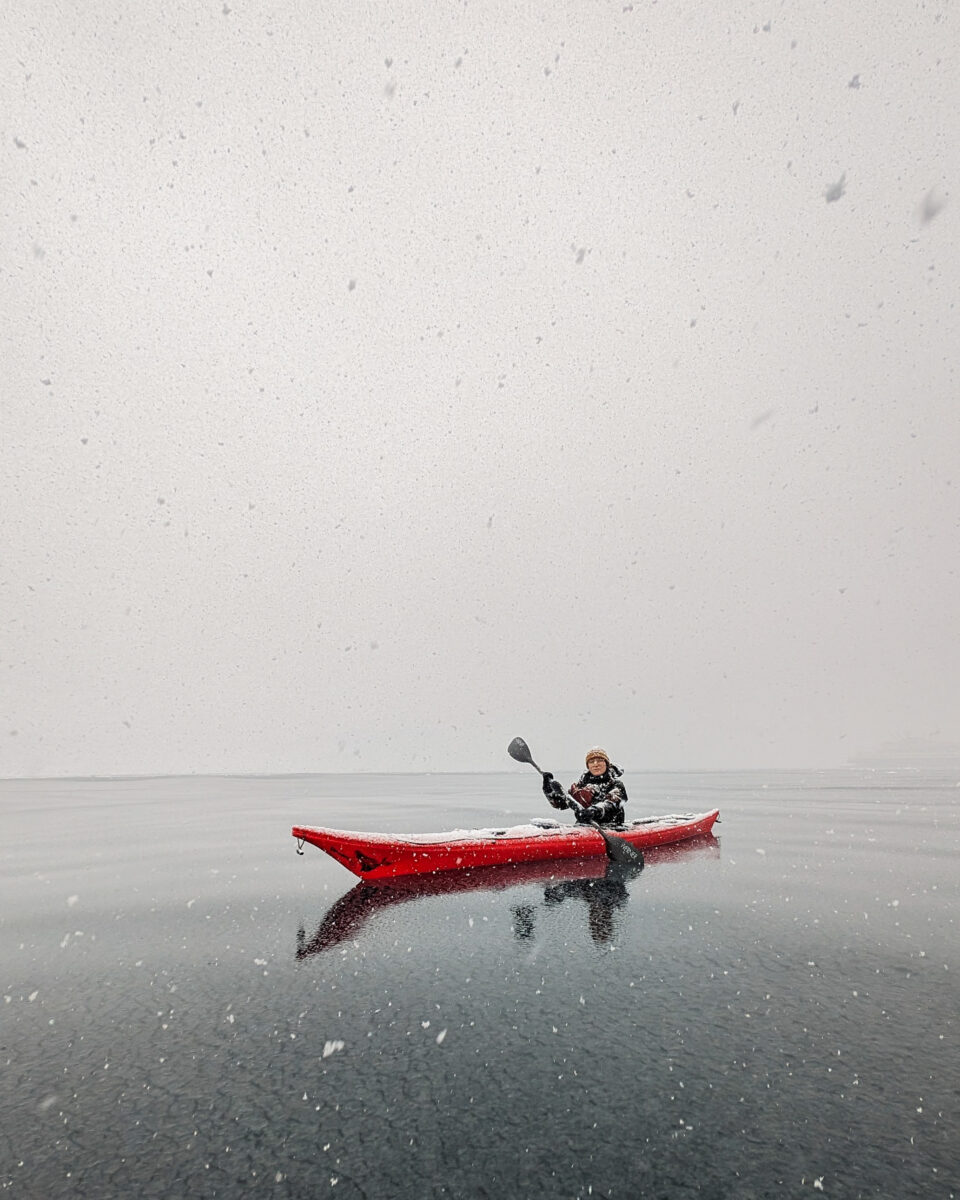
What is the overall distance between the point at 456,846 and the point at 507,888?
1.08m

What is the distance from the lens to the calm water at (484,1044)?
2.76 meters

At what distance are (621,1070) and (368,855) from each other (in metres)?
5.88

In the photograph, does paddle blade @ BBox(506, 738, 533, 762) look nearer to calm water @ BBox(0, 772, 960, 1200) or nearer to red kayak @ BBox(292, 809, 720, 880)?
red kayak @ BBox(292, 809, 720, 880)

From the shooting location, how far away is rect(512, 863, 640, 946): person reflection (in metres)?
6.63

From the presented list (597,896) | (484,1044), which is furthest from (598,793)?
(484,1044)

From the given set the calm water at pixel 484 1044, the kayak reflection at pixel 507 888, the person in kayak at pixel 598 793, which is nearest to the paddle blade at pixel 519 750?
the person in kayak at pixel 598 793

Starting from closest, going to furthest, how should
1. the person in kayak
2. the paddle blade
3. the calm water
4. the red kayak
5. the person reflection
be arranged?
1. the calm water
2. the person reflection
3. the red kayak
4. the person in kayak
5. the paddle blade

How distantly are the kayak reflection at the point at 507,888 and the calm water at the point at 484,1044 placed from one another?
0.08 metres

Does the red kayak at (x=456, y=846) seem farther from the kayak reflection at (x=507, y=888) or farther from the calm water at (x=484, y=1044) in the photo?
the calm water at (x=484, y=1044)

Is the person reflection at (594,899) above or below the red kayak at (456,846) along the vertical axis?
below

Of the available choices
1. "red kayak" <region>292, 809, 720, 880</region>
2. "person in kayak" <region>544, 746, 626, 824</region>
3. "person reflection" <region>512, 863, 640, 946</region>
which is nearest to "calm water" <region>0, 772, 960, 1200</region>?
"person reflection" <region>512, 863, 640, 946</region>

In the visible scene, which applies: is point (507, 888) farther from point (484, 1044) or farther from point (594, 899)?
point (484, 1044)

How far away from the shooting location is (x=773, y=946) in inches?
240

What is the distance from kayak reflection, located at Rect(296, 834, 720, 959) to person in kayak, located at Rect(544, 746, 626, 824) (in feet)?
2.85
